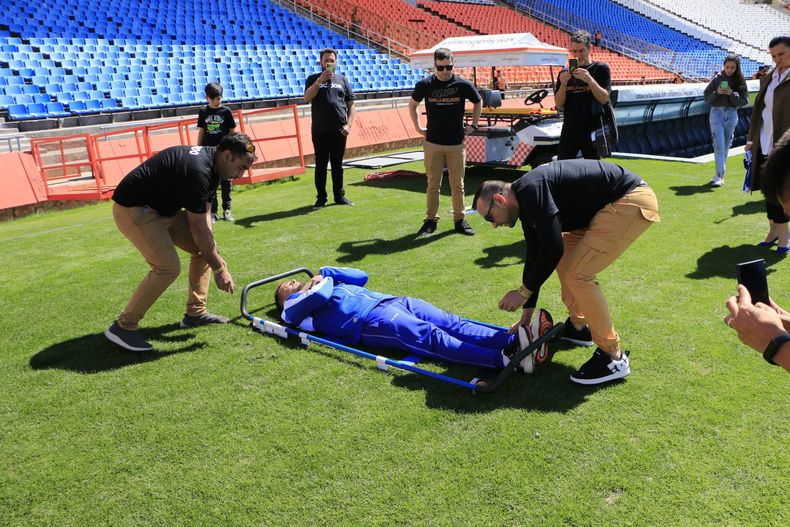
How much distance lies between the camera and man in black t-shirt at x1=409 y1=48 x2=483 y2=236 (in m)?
7.17

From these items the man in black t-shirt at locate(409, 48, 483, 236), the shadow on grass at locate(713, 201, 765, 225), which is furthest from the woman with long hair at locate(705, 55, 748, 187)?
the man in black t-shirt at locate(409, 48, 483, 236)

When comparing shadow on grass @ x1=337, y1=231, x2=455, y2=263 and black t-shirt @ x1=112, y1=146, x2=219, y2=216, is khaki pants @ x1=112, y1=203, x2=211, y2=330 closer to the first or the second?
black t-shirt @ x1=112, y1=146, x2=219, y2=216

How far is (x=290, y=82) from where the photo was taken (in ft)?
63.7

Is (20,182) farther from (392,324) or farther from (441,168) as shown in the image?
(392,324)

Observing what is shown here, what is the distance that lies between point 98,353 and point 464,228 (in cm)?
429

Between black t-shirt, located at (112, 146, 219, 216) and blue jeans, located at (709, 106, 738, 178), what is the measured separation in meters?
7.93

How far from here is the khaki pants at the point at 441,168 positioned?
7.33 m

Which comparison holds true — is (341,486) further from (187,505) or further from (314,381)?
(314,381)

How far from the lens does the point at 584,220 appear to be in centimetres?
369

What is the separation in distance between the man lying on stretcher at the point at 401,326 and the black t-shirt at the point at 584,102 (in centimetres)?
300

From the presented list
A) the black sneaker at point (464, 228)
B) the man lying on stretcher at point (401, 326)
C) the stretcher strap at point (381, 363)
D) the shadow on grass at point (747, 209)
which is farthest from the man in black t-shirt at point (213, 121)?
the shadow on grass at point (747, 209)

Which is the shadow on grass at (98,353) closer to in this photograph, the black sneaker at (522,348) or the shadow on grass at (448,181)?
the black sneaker at (522,348)

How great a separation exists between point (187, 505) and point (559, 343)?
2703 mm

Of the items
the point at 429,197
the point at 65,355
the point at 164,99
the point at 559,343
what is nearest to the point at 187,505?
the point at 65,355
